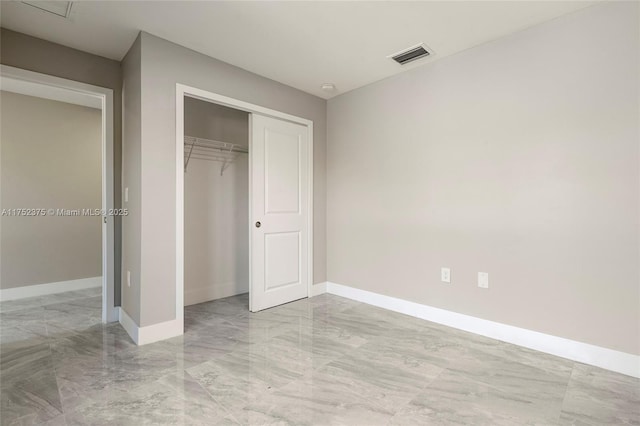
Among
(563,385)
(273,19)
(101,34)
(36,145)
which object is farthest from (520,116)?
(36,145)

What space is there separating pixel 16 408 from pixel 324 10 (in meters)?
2.97

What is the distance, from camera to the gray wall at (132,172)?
241cm

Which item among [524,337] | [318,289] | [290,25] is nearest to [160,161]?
[290,25]

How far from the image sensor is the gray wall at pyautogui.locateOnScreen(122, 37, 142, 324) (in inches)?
94.9

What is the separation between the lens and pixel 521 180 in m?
2.37

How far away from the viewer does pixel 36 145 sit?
149 inches

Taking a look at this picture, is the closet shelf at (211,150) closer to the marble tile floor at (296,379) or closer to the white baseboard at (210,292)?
the white baseboard at (210,292)

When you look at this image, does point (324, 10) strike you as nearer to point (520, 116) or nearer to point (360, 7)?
point (360, 7)

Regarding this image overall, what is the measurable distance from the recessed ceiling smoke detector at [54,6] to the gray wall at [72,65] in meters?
0.52

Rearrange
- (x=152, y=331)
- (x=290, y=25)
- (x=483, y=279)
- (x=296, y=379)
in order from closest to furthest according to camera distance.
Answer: (x=296, y=379) < (x=290, y=25) < (x=152, y=331) < (x=483, y=279)

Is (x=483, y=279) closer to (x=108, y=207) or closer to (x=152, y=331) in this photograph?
(x=152, y=331)

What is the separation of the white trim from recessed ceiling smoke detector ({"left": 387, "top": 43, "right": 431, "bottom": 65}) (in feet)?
9.81

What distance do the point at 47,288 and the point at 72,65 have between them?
280 centimetres

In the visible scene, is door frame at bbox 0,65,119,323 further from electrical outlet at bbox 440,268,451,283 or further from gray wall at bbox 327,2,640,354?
electrical outlet at bbox 440,268,451,283
